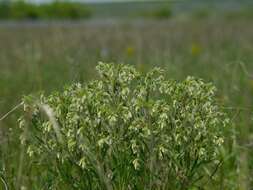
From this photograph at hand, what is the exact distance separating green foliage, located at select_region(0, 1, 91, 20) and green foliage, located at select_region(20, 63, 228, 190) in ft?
114

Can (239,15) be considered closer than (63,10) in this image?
Yes

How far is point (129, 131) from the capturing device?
7.58ft

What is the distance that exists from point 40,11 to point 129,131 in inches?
1389

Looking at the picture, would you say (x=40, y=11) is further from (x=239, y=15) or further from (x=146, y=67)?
(x=146, y=67)

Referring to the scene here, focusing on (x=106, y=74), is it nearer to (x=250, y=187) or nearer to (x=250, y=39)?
(x=250, y=187)

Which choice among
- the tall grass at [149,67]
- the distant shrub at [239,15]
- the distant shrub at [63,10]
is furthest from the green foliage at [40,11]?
the tall grass at [149,67]

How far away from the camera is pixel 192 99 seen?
236 centimetres

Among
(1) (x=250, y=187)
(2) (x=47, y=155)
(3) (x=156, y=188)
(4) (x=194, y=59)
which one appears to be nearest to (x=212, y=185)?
(1) (x=250, y=187)

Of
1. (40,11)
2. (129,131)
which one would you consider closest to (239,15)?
(40,11)

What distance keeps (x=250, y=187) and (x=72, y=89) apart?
0.89 metres

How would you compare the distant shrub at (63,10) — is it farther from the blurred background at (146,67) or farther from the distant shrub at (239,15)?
the blurred background at (146,67)

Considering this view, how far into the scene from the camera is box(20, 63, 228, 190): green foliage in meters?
2.26

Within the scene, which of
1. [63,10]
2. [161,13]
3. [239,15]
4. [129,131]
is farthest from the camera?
[63,10]

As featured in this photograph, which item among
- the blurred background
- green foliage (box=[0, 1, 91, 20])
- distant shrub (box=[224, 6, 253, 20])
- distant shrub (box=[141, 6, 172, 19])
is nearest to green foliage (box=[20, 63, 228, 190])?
the blurred background
